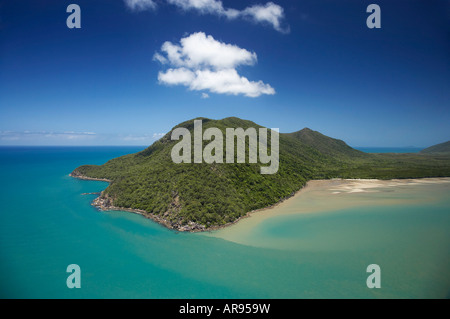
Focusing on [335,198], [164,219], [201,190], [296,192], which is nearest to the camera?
[164,219]

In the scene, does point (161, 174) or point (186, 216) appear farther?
point (161, 174)

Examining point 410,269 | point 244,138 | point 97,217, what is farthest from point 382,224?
point 97,217

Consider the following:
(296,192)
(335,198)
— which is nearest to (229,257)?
(296,192)

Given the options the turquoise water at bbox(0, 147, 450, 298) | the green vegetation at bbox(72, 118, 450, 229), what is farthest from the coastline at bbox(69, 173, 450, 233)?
the turquoise water at bbox(0, 147, 450, 298)

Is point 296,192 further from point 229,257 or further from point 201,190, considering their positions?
point 229,257
